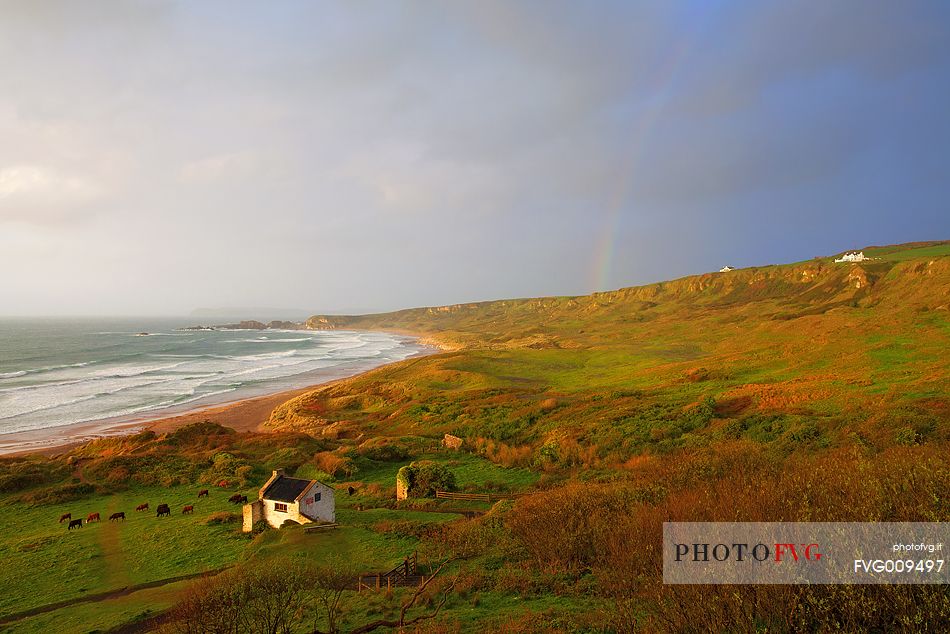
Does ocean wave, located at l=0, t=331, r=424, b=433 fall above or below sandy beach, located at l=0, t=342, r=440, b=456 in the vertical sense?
above

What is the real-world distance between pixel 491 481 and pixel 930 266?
134m

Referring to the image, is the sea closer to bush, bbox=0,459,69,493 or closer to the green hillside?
the green hillside

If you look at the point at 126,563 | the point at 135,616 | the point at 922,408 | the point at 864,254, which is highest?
the point at 864,254

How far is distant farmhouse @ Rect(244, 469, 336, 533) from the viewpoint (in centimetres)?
2691

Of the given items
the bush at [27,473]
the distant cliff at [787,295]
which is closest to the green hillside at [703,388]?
the distant cliff at [787,295]

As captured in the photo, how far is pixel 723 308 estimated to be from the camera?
149125mm

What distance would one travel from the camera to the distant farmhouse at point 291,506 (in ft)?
88.3

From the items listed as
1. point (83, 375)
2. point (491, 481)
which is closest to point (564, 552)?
point (491, 481)

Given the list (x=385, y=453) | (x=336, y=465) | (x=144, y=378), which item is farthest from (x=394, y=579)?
(x=144, y=378)

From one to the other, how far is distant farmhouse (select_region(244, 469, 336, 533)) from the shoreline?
1386 inches

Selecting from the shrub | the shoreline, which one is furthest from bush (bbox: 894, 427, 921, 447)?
the shoreline

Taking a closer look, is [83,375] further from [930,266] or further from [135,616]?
[930,266]

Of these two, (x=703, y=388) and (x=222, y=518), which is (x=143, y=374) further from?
(x=703, y=388)

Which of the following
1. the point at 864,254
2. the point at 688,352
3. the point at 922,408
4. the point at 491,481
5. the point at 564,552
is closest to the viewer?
the point at 564,552
